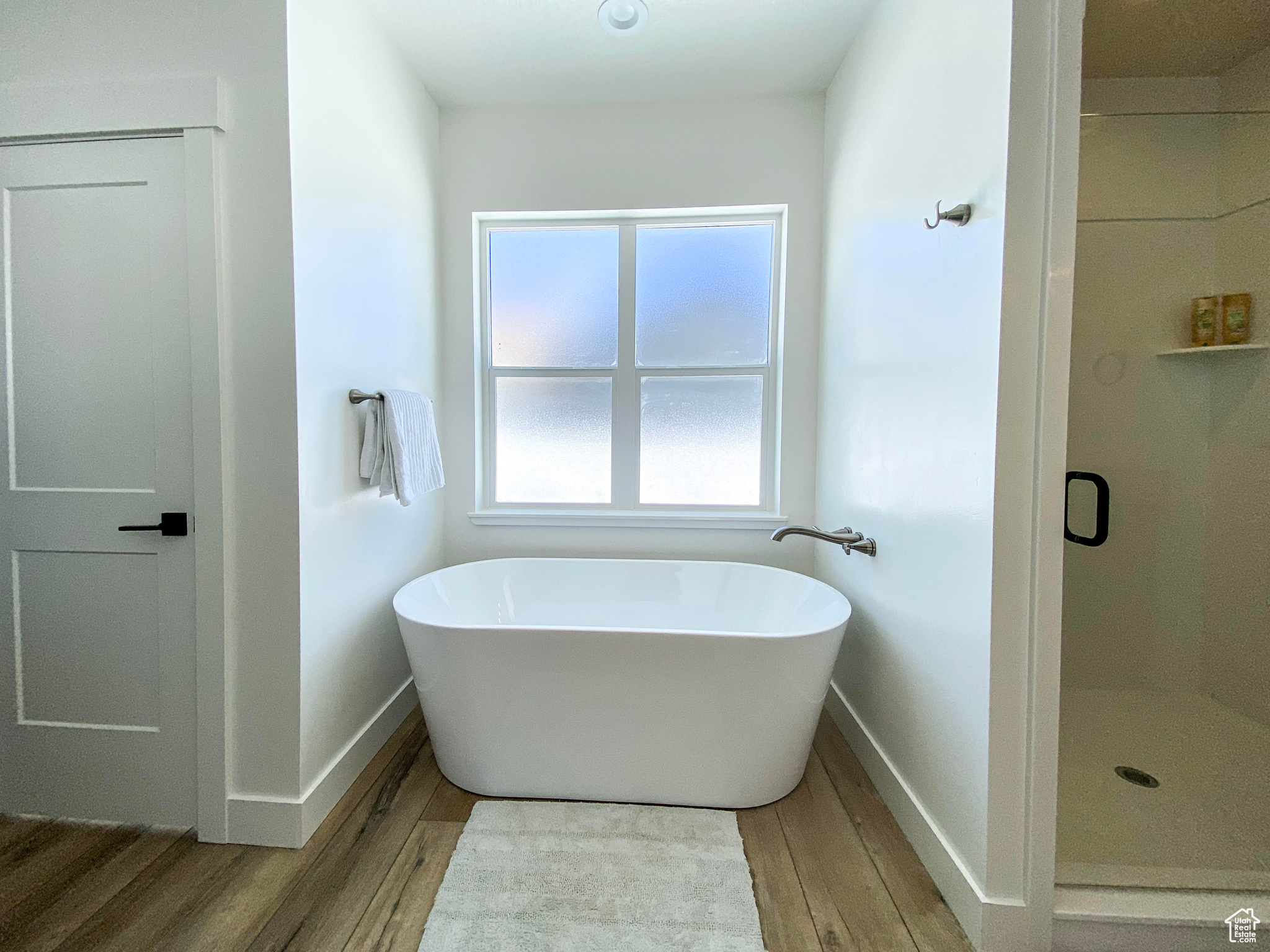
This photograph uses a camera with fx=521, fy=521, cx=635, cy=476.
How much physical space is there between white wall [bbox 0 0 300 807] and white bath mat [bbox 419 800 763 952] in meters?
0.57

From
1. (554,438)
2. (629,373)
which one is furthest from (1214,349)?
(554,438)

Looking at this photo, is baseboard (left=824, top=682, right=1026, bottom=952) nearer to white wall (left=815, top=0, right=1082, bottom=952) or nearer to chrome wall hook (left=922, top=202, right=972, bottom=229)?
white wall (left=815, top=0, right=1082, bottom=952)

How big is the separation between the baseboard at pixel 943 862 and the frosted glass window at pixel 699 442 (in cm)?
108

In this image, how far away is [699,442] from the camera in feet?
7.93

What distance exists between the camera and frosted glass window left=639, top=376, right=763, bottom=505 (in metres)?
2.40

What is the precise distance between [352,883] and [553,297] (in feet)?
7.17

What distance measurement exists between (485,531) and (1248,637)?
9.27 ft

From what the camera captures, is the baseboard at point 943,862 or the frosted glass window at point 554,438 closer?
the baseboard at point 943,862

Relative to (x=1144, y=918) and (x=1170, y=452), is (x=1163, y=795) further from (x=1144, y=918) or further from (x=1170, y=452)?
(x=1170, y=452)

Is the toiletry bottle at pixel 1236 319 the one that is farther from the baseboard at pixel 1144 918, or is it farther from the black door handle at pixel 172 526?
the black door handle at pixel 172 526

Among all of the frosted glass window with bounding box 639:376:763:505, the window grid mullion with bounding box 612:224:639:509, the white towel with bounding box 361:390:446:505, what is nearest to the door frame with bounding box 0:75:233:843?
the white towel with bounding box 361:390:446:505

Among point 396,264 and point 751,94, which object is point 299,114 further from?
point 751,94

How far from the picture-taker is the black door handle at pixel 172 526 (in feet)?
4.48

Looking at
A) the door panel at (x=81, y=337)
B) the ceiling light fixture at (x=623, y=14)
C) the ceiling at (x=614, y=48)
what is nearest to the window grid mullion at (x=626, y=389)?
the ceiling at (x=614, y=48)
